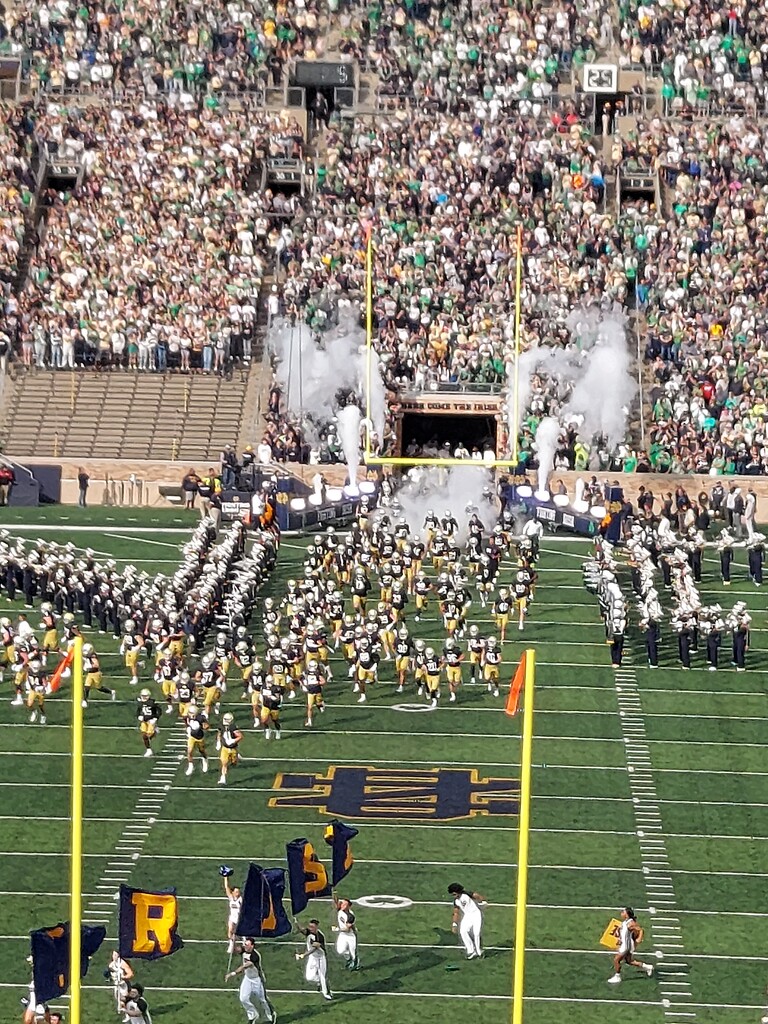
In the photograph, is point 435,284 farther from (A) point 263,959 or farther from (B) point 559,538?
(A) point 263,959

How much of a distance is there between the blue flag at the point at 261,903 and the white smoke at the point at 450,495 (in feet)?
49.3

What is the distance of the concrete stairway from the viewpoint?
42.5 metres

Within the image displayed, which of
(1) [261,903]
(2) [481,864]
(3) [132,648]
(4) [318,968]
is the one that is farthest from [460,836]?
(3) [132,648]

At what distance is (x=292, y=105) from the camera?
49.4m

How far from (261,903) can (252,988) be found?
950mm

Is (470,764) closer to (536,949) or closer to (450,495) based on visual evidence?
(536,949)

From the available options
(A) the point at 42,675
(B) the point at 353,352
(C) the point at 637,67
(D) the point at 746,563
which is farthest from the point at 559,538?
(C) the point at 637,67

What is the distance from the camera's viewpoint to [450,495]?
39.0 meters

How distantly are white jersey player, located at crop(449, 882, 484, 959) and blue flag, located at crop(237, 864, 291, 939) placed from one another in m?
1.65

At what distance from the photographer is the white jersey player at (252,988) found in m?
22.0

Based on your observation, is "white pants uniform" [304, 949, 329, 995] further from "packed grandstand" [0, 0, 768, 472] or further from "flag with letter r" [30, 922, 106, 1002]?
"packed grandstand" [0, 0, 768, 472]

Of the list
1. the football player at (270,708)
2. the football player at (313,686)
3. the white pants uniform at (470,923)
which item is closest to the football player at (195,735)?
the football player at (270,708)

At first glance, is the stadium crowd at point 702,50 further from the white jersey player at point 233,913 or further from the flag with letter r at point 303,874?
the white jersey player at point 233,913

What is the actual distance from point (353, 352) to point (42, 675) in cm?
1383
